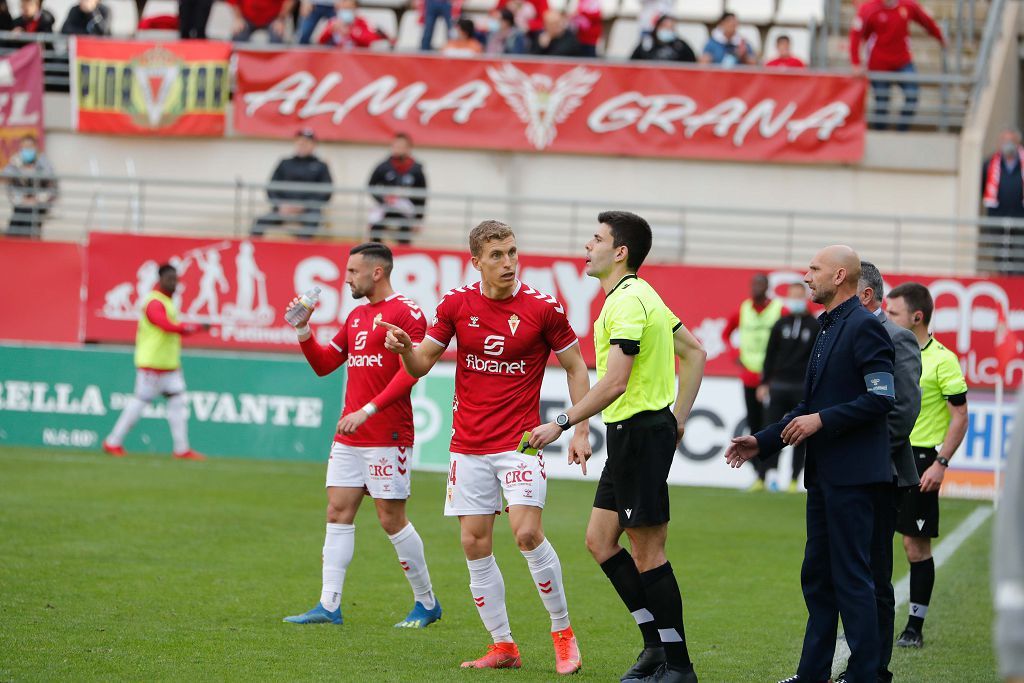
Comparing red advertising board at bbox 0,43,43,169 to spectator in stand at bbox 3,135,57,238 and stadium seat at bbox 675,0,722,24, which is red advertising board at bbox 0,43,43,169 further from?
stadium seat at bbox 675,0,722,24

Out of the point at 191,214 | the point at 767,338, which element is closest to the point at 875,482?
the point at 767,338

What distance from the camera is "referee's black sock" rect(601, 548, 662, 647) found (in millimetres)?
7277

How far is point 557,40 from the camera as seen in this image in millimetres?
23141

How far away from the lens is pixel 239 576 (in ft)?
34.2

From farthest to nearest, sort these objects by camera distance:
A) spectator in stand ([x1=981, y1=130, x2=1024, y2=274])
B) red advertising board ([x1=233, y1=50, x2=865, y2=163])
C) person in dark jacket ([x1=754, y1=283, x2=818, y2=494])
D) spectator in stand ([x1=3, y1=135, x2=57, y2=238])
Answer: red advertising board ([x1=233, y1=50, x2=865, y2=163]) < spectator in stand ([x1=3, y1=135, x2=57, y2=238]) < spectator in stand ([x1=981, y1=130, x2=1024, y2=274]) < person in dark jacket ([x1=754, y1=283, x2=818, y2=494])

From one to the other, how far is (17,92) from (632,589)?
1885 centimetres

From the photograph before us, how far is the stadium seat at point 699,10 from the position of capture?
25.9 metres

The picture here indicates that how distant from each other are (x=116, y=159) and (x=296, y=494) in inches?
418

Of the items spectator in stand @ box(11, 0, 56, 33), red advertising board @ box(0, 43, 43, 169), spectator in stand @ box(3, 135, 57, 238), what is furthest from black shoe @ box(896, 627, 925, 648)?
spectator in stand @ box(11, 0, 56, 33)

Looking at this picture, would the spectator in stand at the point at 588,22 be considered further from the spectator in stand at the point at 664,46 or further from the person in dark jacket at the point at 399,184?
the person in dark jacket at the point at 399,184

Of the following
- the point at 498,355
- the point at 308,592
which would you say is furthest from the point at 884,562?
the point at 308,592

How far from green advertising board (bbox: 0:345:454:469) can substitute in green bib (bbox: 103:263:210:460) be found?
0.89 m

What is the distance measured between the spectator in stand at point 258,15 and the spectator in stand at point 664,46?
6.01 metres

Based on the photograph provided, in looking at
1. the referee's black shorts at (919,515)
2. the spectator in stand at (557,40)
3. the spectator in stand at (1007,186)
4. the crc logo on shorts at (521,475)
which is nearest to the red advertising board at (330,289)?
the spectator in stand at (1007,186)
